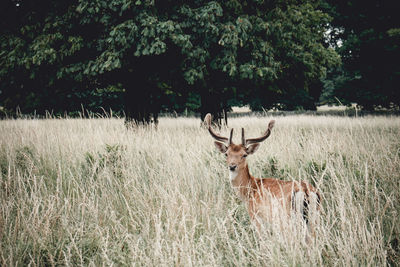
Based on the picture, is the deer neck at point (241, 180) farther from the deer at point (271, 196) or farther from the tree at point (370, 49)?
the tree at point (370, 49)

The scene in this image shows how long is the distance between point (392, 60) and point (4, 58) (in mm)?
24573

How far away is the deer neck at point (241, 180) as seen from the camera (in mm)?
3664

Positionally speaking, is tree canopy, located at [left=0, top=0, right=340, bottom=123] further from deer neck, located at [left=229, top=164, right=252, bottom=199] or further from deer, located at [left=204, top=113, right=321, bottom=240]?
deer neck, located at [left=229, top=164, right=252, bottom=199]

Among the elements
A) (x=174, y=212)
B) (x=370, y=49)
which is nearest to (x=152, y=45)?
(x=174, y=212)

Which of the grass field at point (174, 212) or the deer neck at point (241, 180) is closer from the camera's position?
the grass field at point (174, 212)

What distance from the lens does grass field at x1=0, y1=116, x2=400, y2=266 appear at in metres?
2.40

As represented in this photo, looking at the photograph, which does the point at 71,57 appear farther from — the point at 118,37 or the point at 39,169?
the point at 39,169

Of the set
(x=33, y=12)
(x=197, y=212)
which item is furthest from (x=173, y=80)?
(x=197, y=212)

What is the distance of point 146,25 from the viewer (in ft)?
25.7

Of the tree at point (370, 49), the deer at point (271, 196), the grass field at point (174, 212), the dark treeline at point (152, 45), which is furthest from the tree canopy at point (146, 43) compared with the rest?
the tree at point (370, 49)

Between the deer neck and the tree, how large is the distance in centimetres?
2272

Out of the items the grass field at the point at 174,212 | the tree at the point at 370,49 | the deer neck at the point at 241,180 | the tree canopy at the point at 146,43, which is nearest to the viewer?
the grass field at the point at 174,212

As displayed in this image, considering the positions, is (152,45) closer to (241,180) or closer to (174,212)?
(241,180)

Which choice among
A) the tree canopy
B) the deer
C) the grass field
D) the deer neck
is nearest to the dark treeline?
the tree canopy
